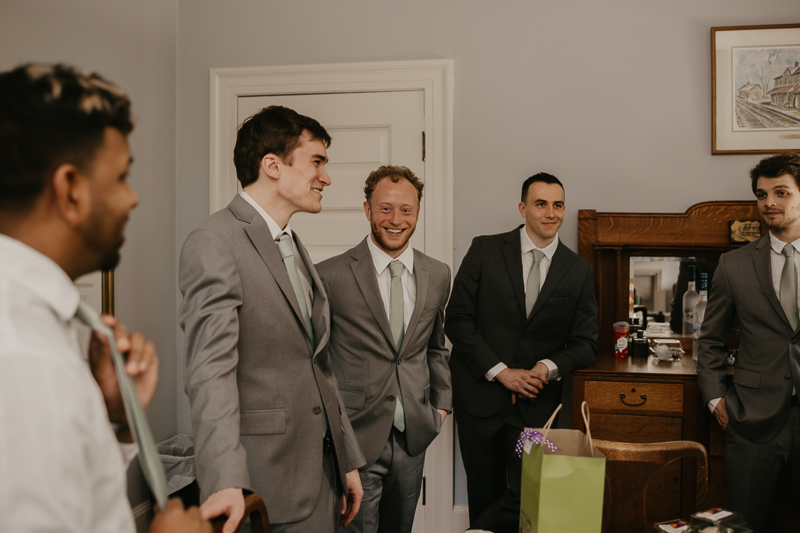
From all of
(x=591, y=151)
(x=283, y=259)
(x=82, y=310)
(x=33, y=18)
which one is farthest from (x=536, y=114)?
(x=82, y=310)

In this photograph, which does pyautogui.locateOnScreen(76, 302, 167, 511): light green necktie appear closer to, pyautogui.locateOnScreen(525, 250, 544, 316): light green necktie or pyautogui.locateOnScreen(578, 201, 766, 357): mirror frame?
pyautogui.locateOnScreen(525, 250, 544, 316): light green necktie

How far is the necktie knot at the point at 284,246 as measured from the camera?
1519mm

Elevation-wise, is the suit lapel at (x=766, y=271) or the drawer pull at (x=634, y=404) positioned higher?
the suit lapel at (x=766, y=271)

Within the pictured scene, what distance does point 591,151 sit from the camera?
307 cm

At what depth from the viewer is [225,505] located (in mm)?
1096

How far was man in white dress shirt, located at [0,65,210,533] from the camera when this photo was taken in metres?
0.51

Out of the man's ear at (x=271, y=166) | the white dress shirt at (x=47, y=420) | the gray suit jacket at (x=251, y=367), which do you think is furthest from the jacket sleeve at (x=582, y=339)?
the white dress shirt at (x=47, y=420)

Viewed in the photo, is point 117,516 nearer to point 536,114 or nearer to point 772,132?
point 536,114

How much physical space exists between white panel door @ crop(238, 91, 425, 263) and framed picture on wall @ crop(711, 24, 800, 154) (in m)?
1.62

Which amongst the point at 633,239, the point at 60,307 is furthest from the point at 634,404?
the point at 60,307

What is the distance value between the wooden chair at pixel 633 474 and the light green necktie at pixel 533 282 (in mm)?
1038

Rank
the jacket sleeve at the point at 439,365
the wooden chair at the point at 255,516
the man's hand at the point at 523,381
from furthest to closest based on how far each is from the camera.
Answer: the man's hand at the point at 523,381
the jacket sleeve at the point at 439,365
the wooden chair at the point at 255,516

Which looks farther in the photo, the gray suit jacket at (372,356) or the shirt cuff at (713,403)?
the shirt cuff at (713,403)

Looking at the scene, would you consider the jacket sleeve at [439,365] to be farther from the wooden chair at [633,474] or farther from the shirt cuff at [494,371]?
the wooden chair at [633,474]
